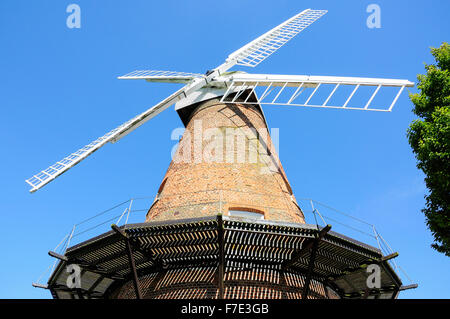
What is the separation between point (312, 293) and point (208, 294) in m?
2.66

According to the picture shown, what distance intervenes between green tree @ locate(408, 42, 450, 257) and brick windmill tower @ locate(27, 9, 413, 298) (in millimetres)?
1520

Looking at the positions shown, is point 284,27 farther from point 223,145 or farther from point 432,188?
point 432,188

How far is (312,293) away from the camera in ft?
29.1

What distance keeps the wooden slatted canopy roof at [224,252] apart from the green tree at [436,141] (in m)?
1.60

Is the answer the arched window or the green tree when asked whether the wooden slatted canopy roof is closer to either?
the green tree

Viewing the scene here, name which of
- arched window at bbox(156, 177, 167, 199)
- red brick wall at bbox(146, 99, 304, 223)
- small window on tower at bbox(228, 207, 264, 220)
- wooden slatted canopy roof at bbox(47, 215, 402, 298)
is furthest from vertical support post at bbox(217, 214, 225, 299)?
arched window at bbox(156, 177, 167, 199)

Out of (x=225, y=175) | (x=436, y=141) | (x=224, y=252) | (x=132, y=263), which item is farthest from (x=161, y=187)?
(x=436, y=141)

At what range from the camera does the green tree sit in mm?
7328

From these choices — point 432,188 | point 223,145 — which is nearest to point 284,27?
point 223,145

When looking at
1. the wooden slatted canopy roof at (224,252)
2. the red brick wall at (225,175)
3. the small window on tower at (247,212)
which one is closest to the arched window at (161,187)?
the red brick wall at (225,175)

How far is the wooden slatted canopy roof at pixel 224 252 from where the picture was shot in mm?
7840

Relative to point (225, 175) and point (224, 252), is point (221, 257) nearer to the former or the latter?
point (224, 252)
